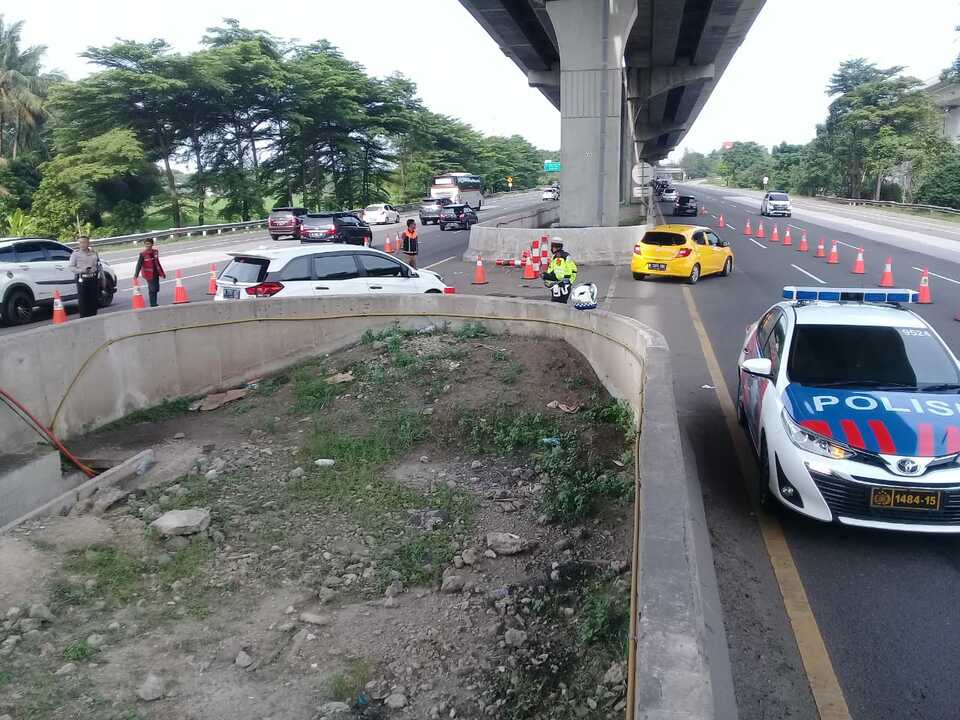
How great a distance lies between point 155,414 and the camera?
10.8 meters

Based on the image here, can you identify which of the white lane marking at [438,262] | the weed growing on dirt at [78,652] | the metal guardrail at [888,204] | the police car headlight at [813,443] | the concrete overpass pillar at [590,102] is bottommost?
the metal guardrail at [888,204]

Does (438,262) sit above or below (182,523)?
above

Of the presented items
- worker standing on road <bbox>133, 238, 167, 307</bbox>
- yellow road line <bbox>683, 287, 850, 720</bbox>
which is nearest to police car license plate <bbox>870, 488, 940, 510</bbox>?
yellow road line <bbox>683, 287, 850, 720</bbox>

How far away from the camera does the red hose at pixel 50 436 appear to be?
28.0 feet

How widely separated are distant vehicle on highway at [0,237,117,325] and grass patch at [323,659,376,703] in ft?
45.8

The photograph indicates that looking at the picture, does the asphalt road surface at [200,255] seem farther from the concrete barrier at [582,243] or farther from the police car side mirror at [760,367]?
the police car side mirror at [760,367]

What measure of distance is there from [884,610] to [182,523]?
559 centimetres

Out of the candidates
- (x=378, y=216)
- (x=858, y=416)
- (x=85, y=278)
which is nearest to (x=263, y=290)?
(x=85, y=278)

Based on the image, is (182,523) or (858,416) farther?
(182,523)

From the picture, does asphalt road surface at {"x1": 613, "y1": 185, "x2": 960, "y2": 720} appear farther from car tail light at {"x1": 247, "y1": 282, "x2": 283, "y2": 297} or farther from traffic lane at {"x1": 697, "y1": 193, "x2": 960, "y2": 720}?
car tail light at {"x1": 247, "y1": 282, "x2": 283, "y2": 297}

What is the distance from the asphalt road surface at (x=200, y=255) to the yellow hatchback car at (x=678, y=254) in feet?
21.5

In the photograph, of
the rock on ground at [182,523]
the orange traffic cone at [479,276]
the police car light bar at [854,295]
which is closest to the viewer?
the rock on ground at [182,523]

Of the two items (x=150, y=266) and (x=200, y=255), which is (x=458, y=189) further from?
(x=150, y=266)

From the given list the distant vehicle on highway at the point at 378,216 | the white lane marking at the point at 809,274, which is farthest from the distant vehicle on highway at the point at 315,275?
the distant vehicle on highway at the point at 378,216
